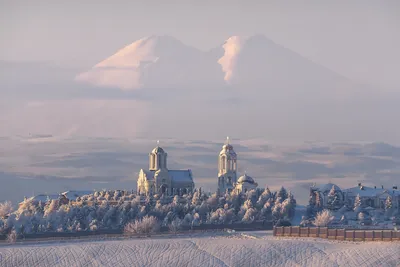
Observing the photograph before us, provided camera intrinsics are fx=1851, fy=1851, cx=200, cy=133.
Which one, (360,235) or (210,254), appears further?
(360,235)

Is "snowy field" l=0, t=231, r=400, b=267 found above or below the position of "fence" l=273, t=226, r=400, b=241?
below

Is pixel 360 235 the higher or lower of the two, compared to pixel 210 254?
higher

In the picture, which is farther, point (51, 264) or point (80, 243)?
point (80, 243)

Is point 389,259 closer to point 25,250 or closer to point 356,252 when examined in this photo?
point 356,252

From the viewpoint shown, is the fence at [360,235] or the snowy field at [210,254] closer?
the snowy field at [210,254]

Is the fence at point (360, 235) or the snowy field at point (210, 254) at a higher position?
the fence at point (360, 235)

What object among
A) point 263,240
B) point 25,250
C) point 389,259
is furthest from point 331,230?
point 25,250

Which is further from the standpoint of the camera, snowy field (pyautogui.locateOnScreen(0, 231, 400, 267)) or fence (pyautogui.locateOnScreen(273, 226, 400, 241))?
fence (pyautogui.locateOnScreen(273, 226, 400, 241))
